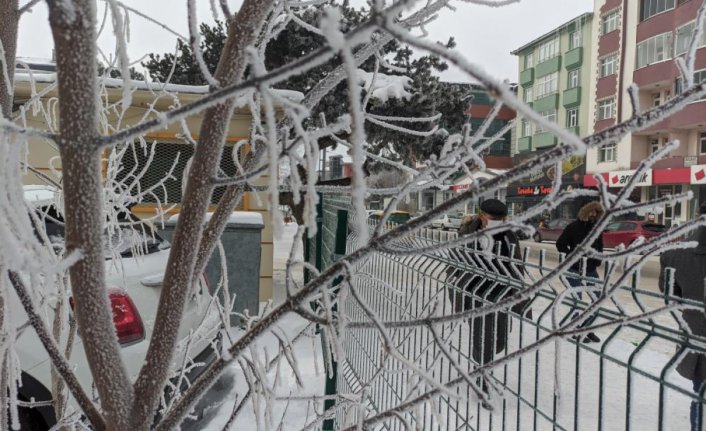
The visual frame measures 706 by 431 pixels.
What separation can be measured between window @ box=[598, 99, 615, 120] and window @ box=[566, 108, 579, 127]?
3055mm

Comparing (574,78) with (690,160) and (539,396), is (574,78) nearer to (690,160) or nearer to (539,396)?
(690,160)

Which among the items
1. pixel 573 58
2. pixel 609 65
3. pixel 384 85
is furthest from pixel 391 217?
pixel 573 58

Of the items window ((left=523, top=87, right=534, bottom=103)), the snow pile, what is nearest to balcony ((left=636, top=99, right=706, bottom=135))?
window ((left=523, top=87, right=534, bottom=103))

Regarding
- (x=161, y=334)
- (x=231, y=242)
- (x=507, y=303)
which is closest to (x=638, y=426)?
(x=507, y=303)

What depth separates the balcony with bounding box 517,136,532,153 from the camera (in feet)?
133

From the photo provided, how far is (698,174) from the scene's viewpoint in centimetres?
2648

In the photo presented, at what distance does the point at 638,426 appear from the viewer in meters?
3.27

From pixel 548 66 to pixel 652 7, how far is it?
10.9 m

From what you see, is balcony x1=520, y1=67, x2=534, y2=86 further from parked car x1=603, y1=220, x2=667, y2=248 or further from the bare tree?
the bare tree

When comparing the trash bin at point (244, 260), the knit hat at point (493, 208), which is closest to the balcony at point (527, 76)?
the trash bin at point (244, 260)

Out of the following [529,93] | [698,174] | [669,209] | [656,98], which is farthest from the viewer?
[529,93]

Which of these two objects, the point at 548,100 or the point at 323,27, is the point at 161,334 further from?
the point at 548,100

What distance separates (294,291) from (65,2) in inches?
21.6

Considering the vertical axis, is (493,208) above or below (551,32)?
below
